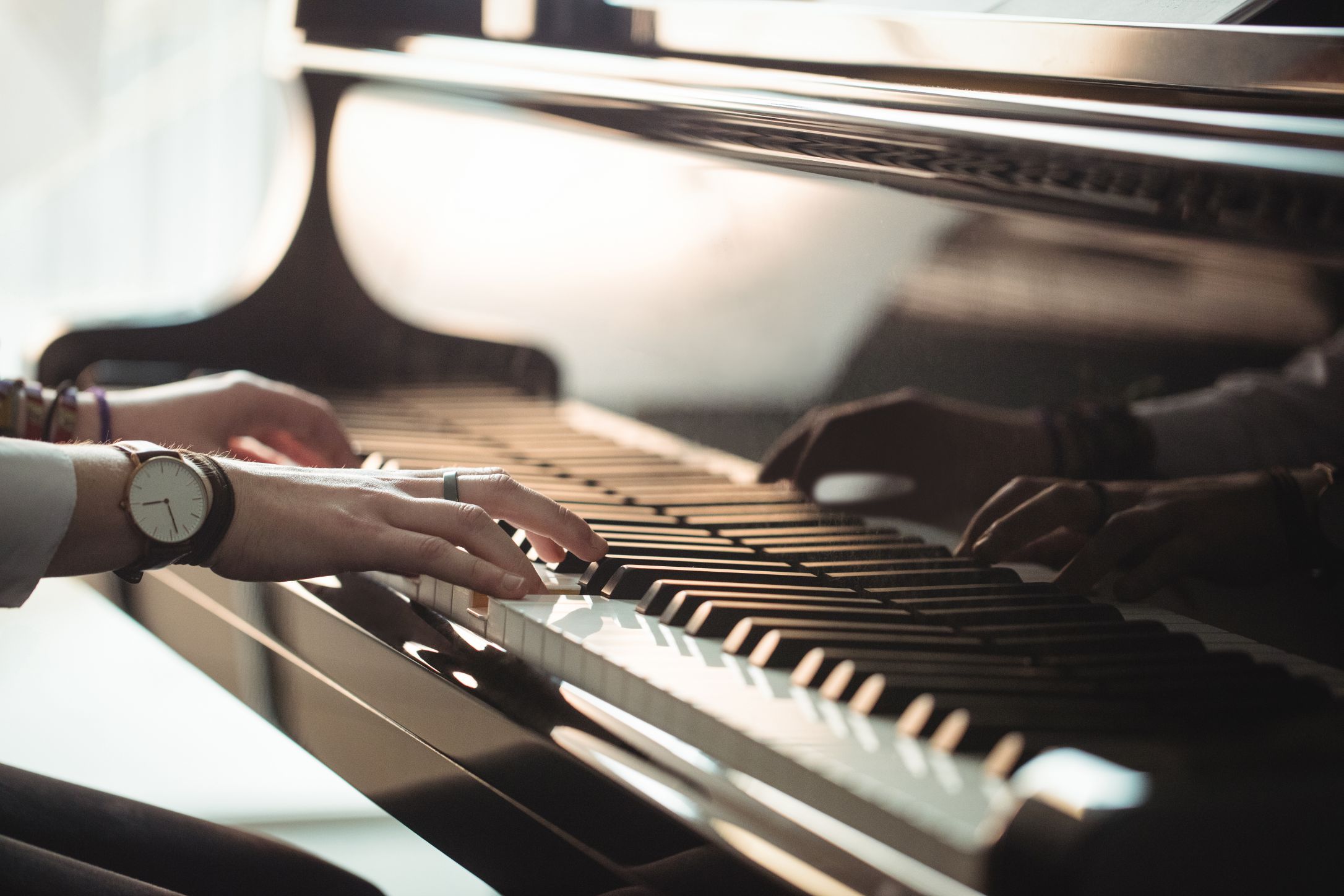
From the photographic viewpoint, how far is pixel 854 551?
3.22 feet

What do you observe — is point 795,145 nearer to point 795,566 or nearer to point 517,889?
point 795,566

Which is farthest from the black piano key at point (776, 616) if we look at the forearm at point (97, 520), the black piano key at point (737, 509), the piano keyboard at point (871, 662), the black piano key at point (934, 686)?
the forearm at point (97, 520)

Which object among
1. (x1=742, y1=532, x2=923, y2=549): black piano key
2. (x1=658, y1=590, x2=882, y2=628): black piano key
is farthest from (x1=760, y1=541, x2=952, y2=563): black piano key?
(x1=658, y1=590, x2=882, y2=628): black piano key

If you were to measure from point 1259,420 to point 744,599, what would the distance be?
1.19 ft

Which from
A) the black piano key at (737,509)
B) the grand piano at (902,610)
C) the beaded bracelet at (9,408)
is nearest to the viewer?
the grand piano at (902,610)

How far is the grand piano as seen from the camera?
541mm

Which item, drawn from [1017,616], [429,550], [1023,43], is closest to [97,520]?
[429,550]

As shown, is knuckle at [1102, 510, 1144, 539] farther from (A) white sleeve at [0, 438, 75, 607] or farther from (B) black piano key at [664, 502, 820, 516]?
(A) white sleeve at [0, 438, 75, 607]

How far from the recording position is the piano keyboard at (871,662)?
57 cm

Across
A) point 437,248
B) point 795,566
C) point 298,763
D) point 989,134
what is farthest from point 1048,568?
point 298,763

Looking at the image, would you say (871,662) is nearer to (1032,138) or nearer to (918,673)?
(918,673)

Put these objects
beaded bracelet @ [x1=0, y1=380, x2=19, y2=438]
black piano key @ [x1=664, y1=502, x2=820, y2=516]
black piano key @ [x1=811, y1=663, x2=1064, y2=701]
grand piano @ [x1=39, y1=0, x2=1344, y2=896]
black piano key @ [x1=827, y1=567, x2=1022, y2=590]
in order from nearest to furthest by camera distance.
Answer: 1. grand piano @ [x1=39, y1=0, x2=1344, y2=896]
2. black piano key @ [x1=811, y1=663, x2=1064, y2=701]
3. black piano key @ [x1=827, y1=567, x2=1022, y2=590]
4. black piano key @ [x1=664, y1=502, x2=820, y2=516]
5. beaded bracelet @ [x1=0, y1=380, x2=19, y2=438]

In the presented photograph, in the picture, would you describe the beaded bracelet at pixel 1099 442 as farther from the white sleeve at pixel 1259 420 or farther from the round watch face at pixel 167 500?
the round watch face at pixel 167 500

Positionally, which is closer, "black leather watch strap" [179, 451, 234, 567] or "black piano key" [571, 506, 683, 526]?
"black leather watch strap" [179, 451, 234, 567]
